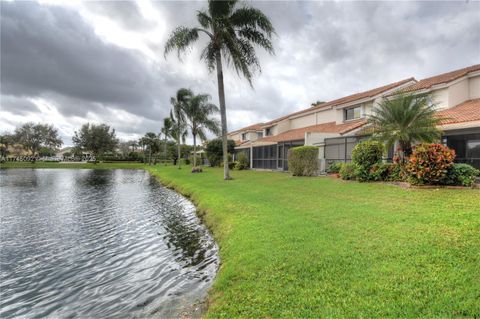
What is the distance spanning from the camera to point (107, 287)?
552cm

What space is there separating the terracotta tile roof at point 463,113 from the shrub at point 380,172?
141 inches

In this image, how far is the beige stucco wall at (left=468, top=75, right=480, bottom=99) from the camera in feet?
Answer: 67.2

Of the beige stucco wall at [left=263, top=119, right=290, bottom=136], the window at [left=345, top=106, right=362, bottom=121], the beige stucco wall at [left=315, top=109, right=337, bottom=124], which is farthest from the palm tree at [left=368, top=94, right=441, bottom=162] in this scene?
the beige stucco wall at [left=263, top=119, right=290, bottom=136]

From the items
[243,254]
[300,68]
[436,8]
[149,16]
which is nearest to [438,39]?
[436,8]

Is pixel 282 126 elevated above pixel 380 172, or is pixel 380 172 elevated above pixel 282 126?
pixel 282 126

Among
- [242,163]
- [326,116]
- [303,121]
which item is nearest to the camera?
[326,116]

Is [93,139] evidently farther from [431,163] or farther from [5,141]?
[431,163]

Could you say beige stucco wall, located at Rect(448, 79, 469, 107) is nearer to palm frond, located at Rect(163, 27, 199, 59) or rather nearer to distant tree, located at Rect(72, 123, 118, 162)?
palm frond, located at Rect(163, 27, 199, 59)

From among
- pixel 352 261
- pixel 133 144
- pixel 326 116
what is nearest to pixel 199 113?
pixel 326 116

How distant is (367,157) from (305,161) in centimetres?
550

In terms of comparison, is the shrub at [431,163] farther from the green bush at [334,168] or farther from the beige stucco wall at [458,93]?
the beige stucco wall at [458,93]

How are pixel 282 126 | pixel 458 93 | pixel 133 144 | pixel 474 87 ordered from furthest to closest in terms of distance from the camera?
pixel 133 144 < pixel 282 126 < pixel 474 87 < pixel 458 93

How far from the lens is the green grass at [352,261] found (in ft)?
11.3

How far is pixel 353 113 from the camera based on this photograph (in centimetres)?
2684
